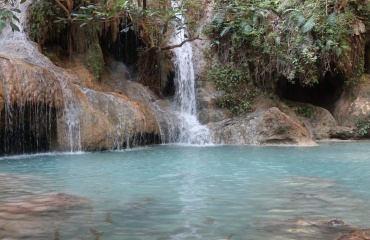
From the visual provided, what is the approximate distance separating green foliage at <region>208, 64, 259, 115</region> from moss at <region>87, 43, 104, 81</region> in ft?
14.3

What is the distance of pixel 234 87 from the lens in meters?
16.6

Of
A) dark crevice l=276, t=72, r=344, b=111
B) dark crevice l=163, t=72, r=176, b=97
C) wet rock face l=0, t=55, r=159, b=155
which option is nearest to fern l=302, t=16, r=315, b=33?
dark crevice l=276, t=72, r=344, b=111

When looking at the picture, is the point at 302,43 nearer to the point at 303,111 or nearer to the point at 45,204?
the point at 303,111

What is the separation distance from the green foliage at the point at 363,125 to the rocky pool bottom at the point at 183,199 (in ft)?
26.3

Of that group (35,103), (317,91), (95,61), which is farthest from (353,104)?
(35,103)

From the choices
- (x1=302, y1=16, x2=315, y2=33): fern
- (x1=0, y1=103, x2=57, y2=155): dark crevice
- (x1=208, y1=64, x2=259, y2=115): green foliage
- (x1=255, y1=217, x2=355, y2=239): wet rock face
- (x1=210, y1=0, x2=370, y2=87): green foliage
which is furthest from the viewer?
(x1=208, y1=64, x2=259, y2=115): green foliage

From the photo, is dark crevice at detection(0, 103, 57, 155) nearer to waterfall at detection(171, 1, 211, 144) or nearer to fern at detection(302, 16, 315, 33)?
waterfall at detection(171, 1, 211, 144)

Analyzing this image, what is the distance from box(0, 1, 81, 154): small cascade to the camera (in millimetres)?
9992

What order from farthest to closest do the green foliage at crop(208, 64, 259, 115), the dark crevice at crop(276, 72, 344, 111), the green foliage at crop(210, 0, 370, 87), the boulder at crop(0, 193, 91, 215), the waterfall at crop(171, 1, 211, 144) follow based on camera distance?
1. the dark crevice at crop(276, 72, 344, 111)
2. the green foliage at crop(208, 64, 259, 115)
3. the green foliage at crop(210, 0, 370, 87)
4. the waterfall at crop(171, 1, 211, 144)
5. the boulder at crop(0, 193, 91, 215)

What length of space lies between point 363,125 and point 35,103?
12.0 meters

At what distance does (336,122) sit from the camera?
16594 mm

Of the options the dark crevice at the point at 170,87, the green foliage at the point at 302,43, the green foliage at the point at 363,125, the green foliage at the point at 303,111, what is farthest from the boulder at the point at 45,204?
the green foliage at the point at 363,125

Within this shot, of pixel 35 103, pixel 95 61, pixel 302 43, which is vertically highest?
pixel 302 43

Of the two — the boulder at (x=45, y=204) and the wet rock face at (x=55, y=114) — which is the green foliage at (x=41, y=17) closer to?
the wet rock face at (x=55, y=114)
